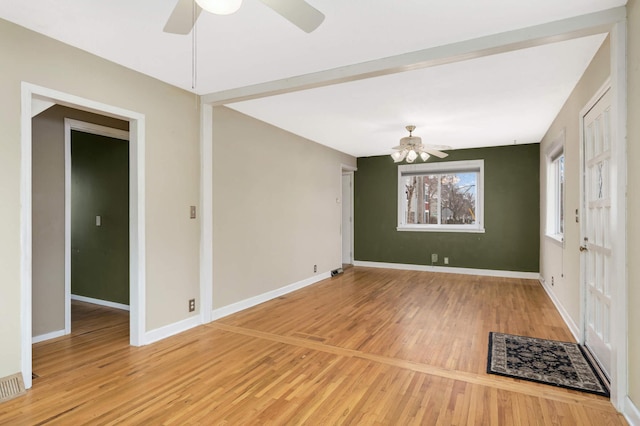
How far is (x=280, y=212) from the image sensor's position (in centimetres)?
514

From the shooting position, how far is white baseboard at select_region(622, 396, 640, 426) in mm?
1917

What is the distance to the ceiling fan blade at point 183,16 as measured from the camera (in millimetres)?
1581

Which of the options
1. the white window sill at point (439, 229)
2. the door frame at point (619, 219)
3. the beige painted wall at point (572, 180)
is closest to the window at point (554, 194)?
the beige painted wall at point (572, 180)

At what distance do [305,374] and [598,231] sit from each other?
246 centimetres

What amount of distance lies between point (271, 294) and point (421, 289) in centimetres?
227

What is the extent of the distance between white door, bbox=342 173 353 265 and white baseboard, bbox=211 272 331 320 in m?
1.56

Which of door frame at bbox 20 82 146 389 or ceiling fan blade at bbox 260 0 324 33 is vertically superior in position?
ceiling fan blade at bbox 260 0 324 33

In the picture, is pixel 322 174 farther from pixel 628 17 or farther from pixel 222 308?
pixel 628 17

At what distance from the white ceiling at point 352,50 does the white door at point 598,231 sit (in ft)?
1.88

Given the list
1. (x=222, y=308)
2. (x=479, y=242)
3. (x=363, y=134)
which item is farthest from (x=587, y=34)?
(x=479, y=242)

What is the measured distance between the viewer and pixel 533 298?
482 centimetres

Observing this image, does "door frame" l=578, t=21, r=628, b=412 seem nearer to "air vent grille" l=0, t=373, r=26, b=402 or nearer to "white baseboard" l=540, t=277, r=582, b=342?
"white baseboard" l=540, t=277, r=582, b=342

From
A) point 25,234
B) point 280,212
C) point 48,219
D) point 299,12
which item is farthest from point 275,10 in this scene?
point 280,212

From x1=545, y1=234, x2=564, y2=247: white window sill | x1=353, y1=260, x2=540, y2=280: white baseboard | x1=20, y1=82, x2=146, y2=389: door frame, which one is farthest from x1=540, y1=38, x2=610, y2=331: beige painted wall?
x1=20, y1=82, x2=146, y2=389: door frame
